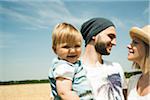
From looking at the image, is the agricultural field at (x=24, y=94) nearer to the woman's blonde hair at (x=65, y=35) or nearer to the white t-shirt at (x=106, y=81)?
the white t-shirt at (x=106, y=81)

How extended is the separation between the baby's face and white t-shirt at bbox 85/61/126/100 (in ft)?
1.48

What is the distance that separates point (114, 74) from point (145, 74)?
308 millimetres

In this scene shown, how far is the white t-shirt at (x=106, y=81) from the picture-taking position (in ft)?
12.3

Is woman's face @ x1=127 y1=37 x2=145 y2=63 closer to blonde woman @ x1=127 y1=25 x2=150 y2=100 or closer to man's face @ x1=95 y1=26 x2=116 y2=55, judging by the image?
blonde woman @ x1=127 y1=25 x2=150 y2=100

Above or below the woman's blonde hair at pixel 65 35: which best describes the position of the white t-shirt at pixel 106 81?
below

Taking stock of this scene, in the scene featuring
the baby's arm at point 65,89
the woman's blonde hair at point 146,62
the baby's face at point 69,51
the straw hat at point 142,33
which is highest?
the straw hat at point 142,33

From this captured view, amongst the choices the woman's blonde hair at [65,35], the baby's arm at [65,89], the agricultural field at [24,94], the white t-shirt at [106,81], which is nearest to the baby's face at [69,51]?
the woman's blonde hair at [65,35]

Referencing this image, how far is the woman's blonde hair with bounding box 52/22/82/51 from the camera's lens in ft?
11.0

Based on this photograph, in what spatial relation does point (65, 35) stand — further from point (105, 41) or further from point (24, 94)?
point (24, 94)

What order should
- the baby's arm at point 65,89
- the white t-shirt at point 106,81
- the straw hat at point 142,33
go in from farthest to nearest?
the white t-shirt at point 106,81, the straw hat at point 142,33, the baby's arm at point 65,89

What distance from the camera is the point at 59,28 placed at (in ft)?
11.3

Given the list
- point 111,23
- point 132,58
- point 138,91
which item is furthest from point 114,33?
point 138,91

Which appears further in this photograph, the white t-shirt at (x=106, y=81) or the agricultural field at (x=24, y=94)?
the agricultural field at (x=24, y=94)

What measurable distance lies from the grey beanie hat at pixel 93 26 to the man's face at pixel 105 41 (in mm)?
45
